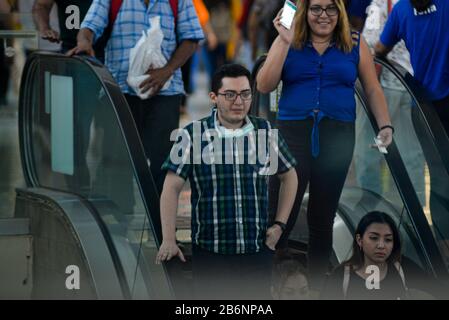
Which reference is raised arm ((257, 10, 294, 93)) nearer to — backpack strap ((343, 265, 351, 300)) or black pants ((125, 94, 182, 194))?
backpack strap ((343, 265, 351, 300))

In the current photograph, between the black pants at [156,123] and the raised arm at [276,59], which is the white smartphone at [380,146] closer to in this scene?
the raised arm at [276,59]

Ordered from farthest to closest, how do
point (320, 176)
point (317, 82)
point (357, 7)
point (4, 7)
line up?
1. point (4, 7)
2. point (357, 7)
3. point (320, 176)
4. point (317, 82)

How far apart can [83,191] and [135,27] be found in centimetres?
107

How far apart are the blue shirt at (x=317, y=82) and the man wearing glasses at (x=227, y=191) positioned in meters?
0.51

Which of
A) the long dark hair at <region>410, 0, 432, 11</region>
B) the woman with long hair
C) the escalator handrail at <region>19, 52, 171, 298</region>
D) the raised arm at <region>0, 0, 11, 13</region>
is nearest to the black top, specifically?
the woman with long hair

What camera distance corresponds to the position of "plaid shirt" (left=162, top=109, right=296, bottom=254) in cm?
627

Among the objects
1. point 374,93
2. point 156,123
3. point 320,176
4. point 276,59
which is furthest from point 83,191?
point 374,93

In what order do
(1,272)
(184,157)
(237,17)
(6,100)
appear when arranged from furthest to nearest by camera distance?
(237,17) → (6,100) → (1,272) → (184,157)

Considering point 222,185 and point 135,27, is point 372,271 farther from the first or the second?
point 135,27

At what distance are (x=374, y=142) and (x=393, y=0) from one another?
2.04 metres

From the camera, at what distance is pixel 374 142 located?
741 centimetres

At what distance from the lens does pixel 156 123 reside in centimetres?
798
